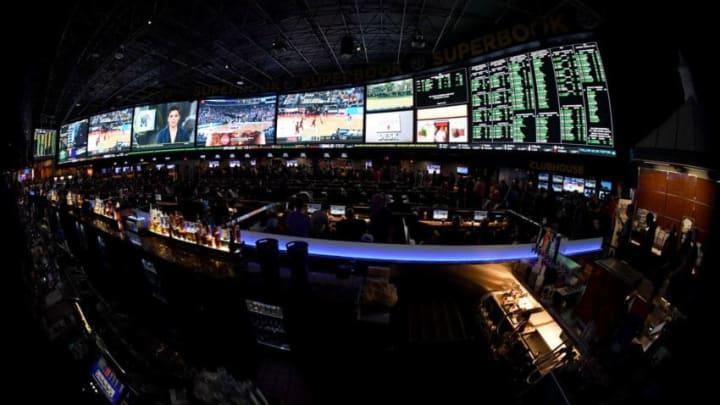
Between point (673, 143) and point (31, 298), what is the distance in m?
3.60

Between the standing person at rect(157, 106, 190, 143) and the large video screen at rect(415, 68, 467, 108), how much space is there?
454 inches

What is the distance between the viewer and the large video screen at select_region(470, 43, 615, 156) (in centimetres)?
553

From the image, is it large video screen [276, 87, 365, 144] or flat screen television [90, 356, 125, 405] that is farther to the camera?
large video screen [276, 87, 365, 144]

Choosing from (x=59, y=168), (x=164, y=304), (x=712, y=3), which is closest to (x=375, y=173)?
(x=164, y=304)

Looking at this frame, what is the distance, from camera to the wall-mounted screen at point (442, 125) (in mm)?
8594

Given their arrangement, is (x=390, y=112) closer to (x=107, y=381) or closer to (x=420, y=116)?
(x=420, y=116)

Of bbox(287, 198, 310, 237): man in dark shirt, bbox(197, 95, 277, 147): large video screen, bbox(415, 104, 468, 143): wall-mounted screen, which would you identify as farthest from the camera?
bbox(197, 95, 277, 147): large video screen

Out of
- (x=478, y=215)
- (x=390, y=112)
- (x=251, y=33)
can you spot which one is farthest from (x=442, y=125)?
(x=251, y=33)

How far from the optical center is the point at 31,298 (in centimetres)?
95

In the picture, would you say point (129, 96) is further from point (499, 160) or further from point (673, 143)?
point (673, 143)

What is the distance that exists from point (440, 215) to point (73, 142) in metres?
25.6

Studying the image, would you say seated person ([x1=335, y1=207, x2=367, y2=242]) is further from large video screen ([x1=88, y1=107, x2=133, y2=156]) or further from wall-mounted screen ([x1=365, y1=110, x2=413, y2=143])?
large video screen ([x1=88, y1=107, x2=133, y2=156])

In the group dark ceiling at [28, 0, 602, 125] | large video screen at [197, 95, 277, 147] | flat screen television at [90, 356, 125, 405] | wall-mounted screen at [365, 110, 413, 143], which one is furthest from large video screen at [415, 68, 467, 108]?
flat screen television at [90, 356, 125, 405]

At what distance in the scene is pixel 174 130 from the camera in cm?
1402
